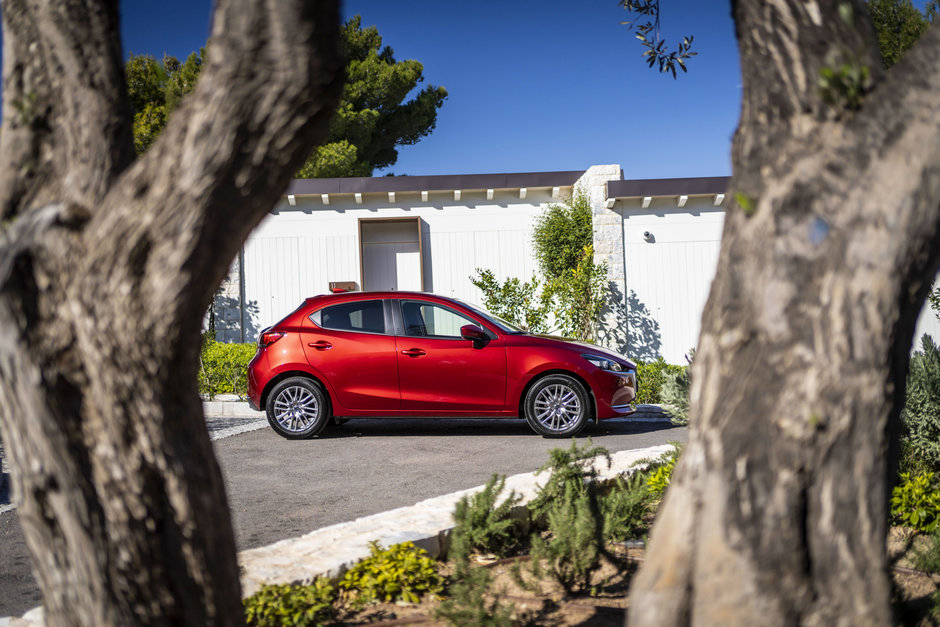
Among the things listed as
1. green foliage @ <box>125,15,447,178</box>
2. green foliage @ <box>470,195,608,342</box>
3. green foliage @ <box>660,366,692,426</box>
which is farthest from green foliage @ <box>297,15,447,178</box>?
green foliage @ <box>660,366,692,426</box>

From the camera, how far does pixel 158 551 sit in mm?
1818

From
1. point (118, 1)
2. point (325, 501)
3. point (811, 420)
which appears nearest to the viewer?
point (811, 420)

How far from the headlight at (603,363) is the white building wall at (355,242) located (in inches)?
260

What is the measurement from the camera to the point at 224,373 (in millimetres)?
12328

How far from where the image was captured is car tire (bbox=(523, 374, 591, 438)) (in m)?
8.68

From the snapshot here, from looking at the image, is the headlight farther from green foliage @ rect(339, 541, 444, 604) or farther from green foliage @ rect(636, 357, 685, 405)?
green foliage @ rect(339, 541, 444, 604)

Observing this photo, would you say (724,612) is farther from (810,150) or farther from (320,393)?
(320,393)

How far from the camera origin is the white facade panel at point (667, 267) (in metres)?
14.2

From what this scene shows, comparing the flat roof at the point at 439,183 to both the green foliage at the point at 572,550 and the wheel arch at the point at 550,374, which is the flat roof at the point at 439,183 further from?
the green foliage at the point at 572,550

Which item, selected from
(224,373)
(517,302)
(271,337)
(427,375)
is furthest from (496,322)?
(224,373)

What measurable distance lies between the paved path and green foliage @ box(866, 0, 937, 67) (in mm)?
7889

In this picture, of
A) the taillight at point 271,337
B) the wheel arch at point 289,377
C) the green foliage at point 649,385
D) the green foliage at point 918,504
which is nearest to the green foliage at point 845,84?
the green foliage at point 918,504

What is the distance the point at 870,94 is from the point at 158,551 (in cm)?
197

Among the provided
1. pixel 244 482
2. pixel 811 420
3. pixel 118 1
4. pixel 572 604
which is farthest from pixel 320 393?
pixel 811 420
